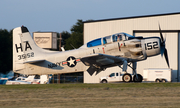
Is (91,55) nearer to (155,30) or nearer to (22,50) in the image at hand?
(22,50)

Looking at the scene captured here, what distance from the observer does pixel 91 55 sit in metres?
15.5

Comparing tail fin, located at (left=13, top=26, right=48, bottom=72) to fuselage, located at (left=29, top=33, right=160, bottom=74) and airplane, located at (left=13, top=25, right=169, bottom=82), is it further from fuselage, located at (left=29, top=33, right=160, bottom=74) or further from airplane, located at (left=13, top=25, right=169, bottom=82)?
fuselage, located at (left=29, top=33, right=160, bottom=74)


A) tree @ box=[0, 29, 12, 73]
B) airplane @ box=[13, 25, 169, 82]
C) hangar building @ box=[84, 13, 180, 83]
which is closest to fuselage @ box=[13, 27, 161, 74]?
airplane @ box=[13, 25, 169, 82]

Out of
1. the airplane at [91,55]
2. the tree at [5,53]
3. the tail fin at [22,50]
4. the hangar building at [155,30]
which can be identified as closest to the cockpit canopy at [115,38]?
the airplane at [91,55]

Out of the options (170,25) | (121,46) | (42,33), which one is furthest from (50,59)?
(42,33)

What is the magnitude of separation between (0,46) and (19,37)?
4325cm

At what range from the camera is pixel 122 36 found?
16734mm

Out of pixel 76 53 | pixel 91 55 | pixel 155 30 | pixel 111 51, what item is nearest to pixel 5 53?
pixel 155 30

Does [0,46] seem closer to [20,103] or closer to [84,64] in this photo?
[84,64]

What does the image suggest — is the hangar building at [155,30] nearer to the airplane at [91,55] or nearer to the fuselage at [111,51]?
the airplane at [91,55]

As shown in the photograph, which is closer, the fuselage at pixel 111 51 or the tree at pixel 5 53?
the fuselage at pixel 111 51

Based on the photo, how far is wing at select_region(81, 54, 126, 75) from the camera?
15.8 m

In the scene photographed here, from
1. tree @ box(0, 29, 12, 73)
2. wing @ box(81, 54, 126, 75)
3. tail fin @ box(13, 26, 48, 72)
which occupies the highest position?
tree @ box(0, 29, 12, 73)

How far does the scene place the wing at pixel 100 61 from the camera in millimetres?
15828
